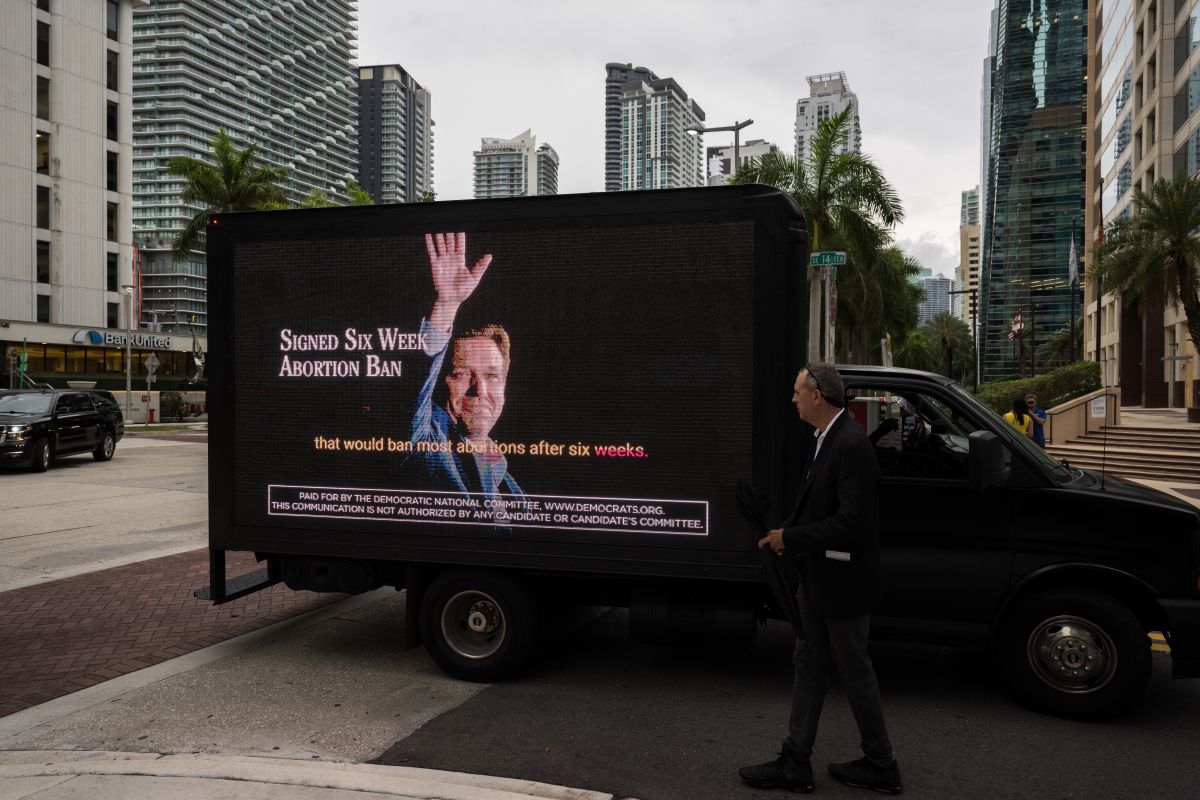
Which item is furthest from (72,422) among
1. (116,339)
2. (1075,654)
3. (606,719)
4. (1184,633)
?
(116,339)

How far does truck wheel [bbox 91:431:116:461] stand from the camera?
20.2 meters

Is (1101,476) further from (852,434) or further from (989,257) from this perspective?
(989,257)

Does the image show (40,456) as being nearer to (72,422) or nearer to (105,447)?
(72,422)

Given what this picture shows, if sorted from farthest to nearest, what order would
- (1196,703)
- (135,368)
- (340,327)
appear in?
1. (135,368)
2. (340,327)
3. (1196,703)

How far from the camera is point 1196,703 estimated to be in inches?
200

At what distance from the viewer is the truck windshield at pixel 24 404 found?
59.8 ft

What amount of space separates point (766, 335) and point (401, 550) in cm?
260

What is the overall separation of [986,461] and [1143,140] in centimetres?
5495

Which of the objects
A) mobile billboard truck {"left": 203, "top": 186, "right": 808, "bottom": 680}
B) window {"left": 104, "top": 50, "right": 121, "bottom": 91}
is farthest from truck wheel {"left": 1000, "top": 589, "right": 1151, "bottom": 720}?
window {"left": 104, "top": 50, "right": 121, "bottom": 91}

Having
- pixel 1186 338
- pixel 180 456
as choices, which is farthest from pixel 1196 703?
pixel 1186 338

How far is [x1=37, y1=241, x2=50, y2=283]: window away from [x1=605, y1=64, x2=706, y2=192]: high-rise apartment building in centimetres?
6970

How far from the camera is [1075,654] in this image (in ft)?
15.5

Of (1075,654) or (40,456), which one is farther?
(40,456)

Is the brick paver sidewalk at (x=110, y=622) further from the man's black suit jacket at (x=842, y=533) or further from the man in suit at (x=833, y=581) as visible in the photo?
the man's black suit jacket at (x=842, y=533)
